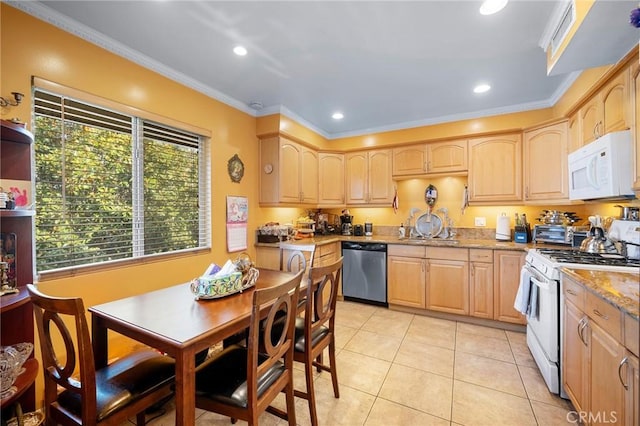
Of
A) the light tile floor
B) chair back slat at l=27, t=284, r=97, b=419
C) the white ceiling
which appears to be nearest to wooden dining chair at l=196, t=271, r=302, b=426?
chair back slat at l=27, t=284, r=97, b=419

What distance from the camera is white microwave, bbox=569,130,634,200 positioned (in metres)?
1.80

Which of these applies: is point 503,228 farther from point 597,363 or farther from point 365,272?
point 597,363

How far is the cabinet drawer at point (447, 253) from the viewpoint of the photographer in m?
3.20

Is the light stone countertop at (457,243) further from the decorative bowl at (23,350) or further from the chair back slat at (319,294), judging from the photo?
the decorative bowl at (23,350)

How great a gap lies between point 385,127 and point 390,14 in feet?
7.71

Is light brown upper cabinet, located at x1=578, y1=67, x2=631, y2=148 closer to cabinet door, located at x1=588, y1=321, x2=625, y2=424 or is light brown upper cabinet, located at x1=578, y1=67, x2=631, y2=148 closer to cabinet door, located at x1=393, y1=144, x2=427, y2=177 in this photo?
cabinet door, located at x1=588, y1=321, x2=625, y2=424

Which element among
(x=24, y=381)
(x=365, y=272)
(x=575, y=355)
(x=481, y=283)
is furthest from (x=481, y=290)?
(x=24, y=381)

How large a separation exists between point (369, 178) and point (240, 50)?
2.56 m

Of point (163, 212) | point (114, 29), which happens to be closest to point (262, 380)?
point (163, 212)

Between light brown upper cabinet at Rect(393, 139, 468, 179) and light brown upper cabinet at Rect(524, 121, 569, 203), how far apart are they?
0.68 meters

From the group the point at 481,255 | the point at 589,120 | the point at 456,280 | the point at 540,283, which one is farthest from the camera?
the point at 456,280

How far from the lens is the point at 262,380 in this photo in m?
1.36

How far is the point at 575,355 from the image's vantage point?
163cm

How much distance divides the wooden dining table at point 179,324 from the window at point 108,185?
0.74 meters
